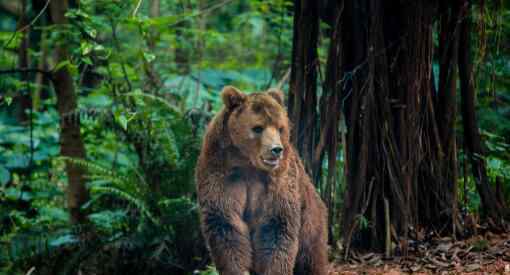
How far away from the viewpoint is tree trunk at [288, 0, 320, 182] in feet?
18.4

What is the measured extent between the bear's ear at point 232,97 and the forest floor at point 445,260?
1857 mm

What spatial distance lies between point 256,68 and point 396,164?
20.9 feet

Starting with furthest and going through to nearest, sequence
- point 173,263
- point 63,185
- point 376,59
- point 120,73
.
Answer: point 63,185
point 120,73
point 173,263
point 376,59

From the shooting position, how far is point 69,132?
25.6ft

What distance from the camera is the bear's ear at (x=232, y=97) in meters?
4.58

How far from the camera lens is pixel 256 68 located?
37.4ft

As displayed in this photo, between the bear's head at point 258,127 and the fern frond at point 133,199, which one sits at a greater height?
the bear's head at point 258,127

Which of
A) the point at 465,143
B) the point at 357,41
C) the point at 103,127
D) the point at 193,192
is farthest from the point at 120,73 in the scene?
the point at 465,143

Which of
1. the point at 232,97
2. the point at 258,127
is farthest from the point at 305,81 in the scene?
the point at 258,127

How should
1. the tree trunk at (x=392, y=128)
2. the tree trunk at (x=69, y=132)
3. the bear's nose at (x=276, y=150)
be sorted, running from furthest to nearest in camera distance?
the tree trunk at (x=69, y=132) < the tree trunk at (x=392, y=128) < the bear's nose at (x=276, y=150)

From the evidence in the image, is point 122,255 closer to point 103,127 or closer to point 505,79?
point 103,127

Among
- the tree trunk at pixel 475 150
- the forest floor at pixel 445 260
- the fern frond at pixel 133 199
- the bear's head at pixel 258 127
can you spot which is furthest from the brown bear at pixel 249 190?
the fern frond at pixel 133 199

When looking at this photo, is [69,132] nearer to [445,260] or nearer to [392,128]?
[392,128]

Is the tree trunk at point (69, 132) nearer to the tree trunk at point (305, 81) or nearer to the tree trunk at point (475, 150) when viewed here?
the tree trunk at point (305, 81)
